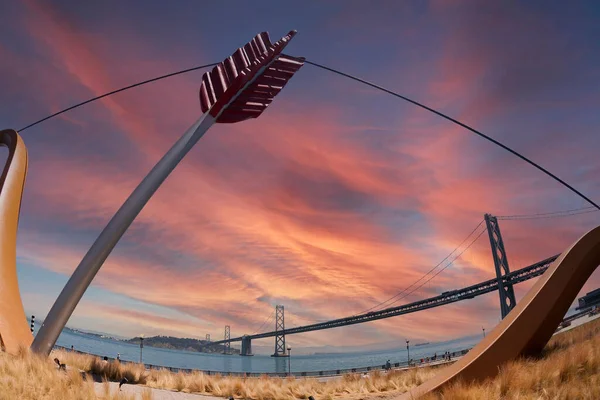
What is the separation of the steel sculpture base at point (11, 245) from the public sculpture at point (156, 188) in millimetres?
18

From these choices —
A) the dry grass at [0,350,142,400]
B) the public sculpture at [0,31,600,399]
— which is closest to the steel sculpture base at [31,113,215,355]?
the public sculpture at [0,31,600,399]

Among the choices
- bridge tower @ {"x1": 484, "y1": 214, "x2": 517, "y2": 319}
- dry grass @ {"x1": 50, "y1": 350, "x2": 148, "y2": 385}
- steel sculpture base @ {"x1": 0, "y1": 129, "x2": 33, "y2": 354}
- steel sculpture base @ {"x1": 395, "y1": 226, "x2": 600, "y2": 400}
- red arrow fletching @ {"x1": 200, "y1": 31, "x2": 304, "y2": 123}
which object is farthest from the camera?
bridge tower @ {"x1": 484, "y1": 214, "x2": 517, "y2": 319}

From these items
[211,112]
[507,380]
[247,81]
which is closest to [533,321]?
[507,380]

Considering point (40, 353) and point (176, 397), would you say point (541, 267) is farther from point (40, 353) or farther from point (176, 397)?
point (40, 353)

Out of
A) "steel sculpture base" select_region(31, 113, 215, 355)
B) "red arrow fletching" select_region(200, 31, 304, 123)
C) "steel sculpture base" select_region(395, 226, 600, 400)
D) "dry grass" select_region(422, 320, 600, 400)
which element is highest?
"red arrow fletching" select_region(200, 31, 304, 123)

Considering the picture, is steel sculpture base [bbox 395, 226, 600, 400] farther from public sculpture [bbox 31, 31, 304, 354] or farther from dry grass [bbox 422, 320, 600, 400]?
public sculpture [bbox 31, 31, 304, 354]

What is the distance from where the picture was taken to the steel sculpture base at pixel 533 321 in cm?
454

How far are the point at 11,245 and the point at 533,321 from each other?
9666mm

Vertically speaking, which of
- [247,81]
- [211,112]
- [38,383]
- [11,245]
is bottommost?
[38,383]

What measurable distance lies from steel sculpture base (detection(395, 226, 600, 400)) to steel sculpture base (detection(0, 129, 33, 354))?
6.81 m

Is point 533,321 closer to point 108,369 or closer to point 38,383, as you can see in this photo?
point 38,383

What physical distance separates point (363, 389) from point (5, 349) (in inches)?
289

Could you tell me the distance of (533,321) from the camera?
185 inches

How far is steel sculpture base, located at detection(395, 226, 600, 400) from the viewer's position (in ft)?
14.9
